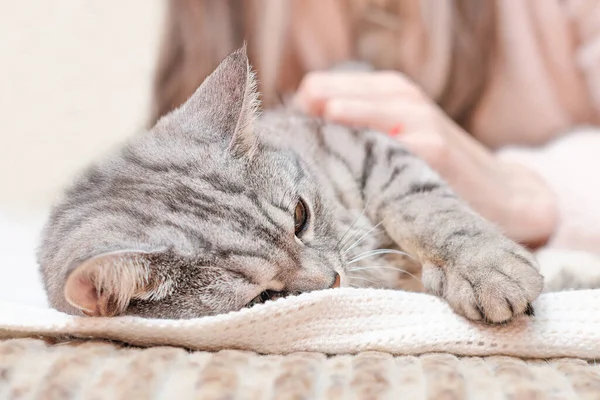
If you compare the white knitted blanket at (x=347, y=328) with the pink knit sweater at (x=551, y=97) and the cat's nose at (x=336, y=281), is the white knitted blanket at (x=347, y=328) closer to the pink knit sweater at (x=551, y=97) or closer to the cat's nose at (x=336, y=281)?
the cat's nose at (x=336, y=281)

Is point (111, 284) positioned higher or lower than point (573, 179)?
higher

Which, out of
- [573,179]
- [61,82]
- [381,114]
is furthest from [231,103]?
[573,179]

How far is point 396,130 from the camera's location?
4.24 ft

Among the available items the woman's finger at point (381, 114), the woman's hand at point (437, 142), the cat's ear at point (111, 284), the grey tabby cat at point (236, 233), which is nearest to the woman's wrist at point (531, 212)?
the woman's hand at point (437, 142)

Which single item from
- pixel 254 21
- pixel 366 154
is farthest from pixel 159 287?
pixel 254 21

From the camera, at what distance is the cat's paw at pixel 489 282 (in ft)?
2.25

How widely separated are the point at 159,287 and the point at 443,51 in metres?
1.15

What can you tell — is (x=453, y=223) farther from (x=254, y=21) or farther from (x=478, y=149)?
(x=254, y=21)

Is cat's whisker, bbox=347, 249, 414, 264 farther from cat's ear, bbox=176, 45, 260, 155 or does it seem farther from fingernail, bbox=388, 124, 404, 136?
fingernail, bbox=388, 124, 404, 136

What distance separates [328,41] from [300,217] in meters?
0.90

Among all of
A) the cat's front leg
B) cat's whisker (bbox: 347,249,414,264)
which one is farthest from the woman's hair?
cat's whisker (bbox: 347,249,414,264)

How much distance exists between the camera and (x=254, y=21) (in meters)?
1.48

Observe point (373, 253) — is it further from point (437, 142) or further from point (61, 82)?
point (61, 82)

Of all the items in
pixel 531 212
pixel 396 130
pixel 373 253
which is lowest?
pixel 531 212
